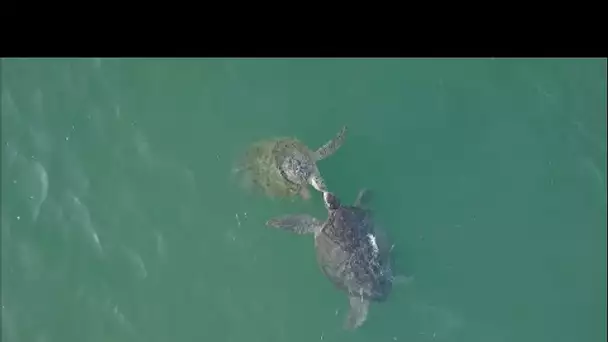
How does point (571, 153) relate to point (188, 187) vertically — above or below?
above

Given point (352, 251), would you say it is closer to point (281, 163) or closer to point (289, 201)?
point (289, 201)

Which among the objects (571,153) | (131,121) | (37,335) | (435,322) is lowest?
(37,335)

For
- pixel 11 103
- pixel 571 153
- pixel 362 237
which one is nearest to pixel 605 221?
pixel 571 153

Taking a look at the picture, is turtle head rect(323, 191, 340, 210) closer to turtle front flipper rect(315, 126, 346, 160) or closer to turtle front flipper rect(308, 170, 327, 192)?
turtle front flipper rect(308, 170, 327, 192)

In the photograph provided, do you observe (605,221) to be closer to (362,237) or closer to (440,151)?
(440,151)

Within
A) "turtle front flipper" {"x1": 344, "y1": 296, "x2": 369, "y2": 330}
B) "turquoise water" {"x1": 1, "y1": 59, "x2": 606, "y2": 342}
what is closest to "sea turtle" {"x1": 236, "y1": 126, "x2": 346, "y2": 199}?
"turquoise water" {"x1": 1, "y1": 59, "x2": 606, "y2": 342}

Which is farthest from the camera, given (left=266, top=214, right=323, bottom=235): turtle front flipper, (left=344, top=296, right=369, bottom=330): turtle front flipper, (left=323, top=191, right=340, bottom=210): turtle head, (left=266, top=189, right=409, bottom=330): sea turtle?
(left=266, top=214, right=323, bottom=235): turtle front flipper
